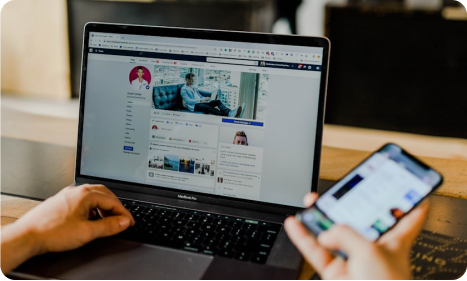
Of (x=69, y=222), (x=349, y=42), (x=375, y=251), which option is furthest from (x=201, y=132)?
(x=349, y=42)

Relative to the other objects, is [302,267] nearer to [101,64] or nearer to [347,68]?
[101,64]

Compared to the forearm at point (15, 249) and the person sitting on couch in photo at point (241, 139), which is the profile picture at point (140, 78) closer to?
the person sitting on couch in photo at point (241, 139)

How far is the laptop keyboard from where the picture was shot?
694mm

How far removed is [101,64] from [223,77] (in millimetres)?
252

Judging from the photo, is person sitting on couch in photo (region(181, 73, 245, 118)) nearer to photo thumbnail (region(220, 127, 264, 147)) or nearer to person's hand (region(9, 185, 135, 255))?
photo thumbnail (region(220, 127, 264, 147))

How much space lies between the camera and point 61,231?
2.16 feet

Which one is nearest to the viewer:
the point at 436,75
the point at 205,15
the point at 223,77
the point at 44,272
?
the point at 44,272

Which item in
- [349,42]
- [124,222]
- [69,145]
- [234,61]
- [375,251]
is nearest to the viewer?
[375,251]

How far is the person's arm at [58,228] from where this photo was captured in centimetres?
65

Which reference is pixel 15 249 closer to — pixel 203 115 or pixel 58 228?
pixel 58 228

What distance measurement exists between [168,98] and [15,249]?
0.37m

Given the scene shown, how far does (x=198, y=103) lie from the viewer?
844mm

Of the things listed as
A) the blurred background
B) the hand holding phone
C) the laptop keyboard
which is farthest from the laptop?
the blurred background

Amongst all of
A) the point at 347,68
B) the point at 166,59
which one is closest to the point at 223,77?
the point at 166,59
